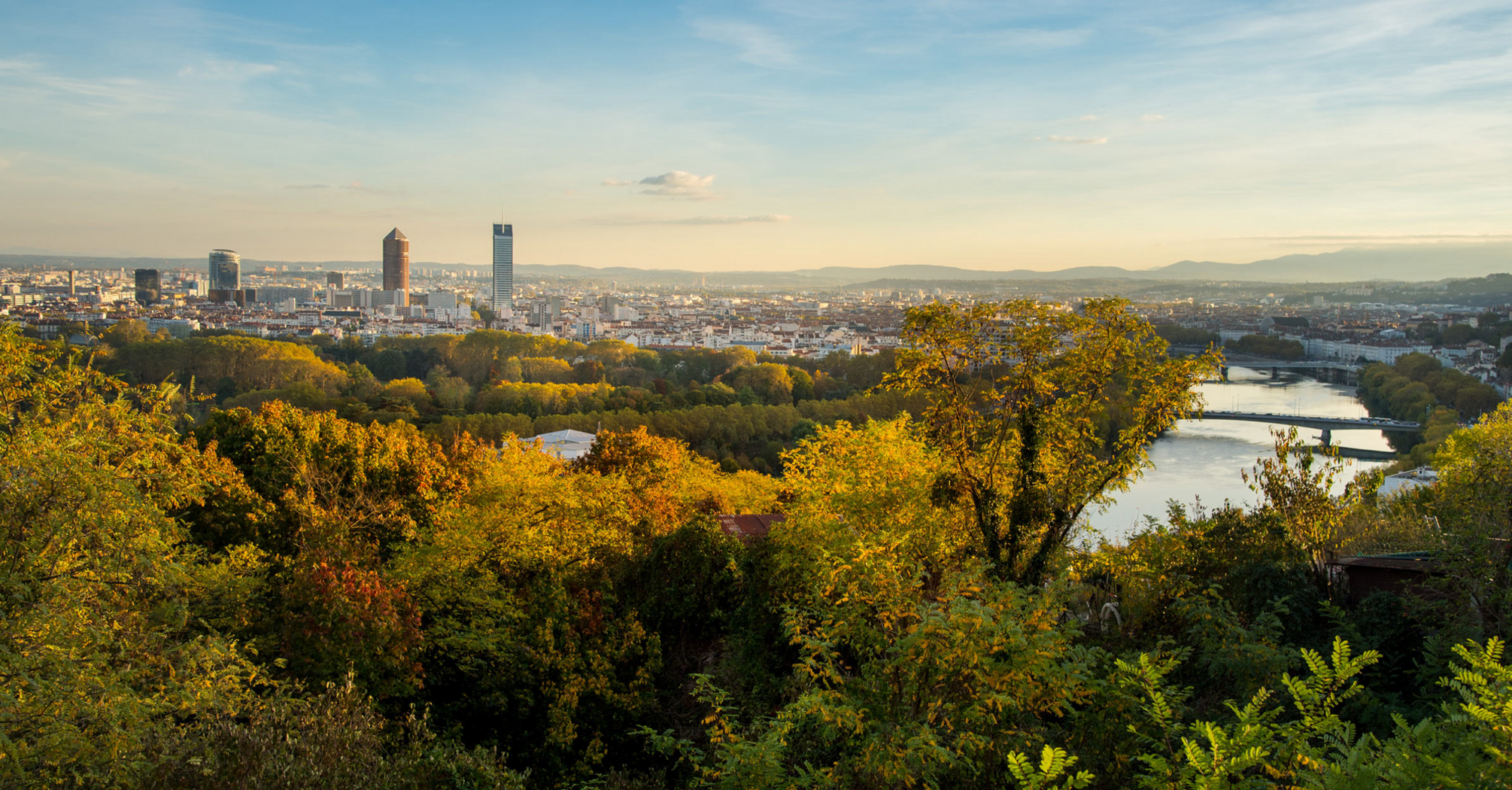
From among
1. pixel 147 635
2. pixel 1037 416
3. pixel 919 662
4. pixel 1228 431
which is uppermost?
pixel 1037 416

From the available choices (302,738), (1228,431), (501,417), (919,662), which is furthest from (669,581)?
(1228,431)

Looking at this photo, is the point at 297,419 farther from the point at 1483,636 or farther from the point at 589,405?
the point at 589,405

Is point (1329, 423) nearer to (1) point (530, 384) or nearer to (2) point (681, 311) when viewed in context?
(1) point (530, 384)

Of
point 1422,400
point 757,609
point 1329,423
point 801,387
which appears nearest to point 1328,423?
point 1329,423

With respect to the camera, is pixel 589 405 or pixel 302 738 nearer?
pixel 302 738

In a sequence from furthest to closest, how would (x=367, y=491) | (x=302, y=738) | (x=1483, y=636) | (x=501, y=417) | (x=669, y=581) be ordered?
(x=501, y=417)
(x=367, y=491)
(x=669, y=581)
(x=1483, y=636)
(x=302, y=738)

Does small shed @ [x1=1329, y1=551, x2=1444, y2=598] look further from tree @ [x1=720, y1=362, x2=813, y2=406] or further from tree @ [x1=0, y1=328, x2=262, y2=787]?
tree @ [x1=720, y1=362, x2=813, y2=406]

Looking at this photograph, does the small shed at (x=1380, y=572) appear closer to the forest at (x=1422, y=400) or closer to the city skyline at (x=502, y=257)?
the forest at (x=1422, y=400)
